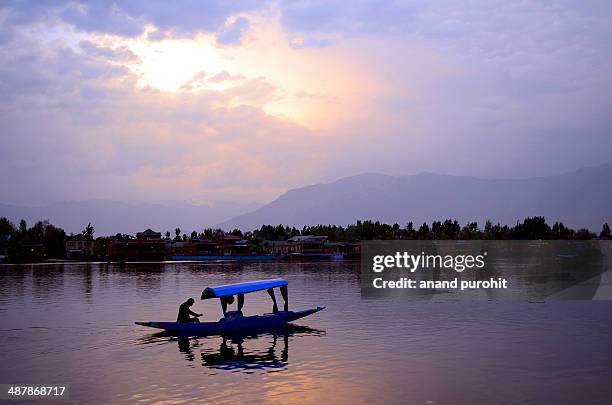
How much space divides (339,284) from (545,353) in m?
48.2

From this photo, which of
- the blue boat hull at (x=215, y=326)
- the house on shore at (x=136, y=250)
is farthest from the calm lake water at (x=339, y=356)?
the house on shore at (x=136, y=250)

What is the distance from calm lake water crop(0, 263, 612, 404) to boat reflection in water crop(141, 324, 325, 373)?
10 cm

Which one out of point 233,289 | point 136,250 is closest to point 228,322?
point 233,289

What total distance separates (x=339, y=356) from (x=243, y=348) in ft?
17.3

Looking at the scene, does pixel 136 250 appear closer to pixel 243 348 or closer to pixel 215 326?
pixel 215 326

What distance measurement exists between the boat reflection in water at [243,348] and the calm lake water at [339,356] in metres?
0.10

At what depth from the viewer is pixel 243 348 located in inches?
1226

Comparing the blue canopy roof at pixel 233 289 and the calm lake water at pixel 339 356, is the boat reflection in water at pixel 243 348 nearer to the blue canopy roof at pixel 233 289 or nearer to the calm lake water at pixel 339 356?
the calm lake water at pixel 339 356

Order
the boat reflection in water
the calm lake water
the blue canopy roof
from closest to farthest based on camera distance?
the calm lake water, the boat reflection in water, the blue canopy roof

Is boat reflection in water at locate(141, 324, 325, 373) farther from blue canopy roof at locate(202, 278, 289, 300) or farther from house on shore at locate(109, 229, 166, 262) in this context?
house on shore at locate(109, 229, 166, 262)

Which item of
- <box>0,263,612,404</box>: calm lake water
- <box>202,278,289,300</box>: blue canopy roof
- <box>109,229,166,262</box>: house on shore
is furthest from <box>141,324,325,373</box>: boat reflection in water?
<box>109,229,166,262</box>: house on shore

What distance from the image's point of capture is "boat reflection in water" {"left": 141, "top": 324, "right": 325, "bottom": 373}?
2744cm

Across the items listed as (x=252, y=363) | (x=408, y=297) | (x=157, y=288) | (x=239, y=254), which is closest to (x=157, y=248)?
(x=239, y=254)

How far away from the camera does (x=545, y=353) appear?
29.7 meters
